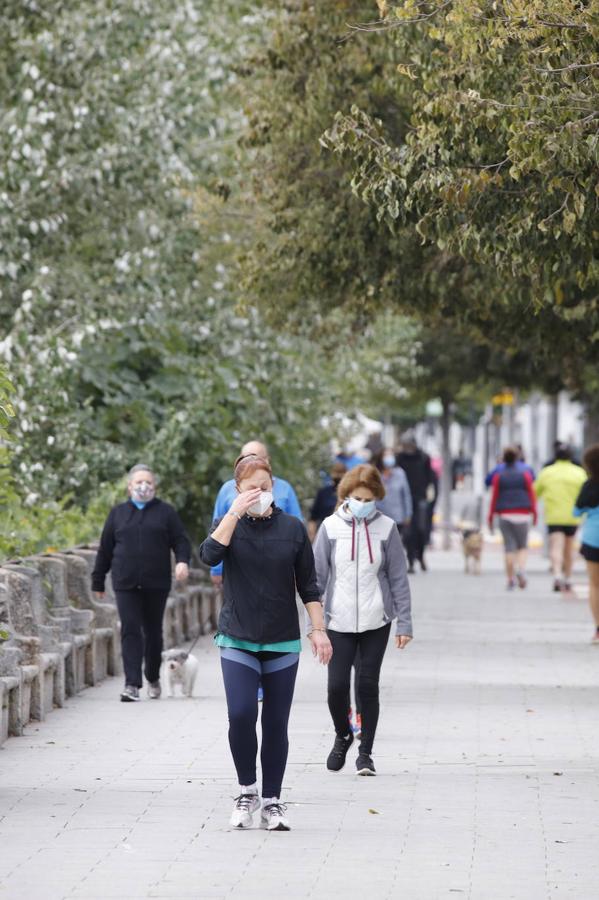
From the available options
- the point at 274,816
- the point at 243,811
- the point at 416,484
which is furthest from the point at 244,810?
the point at 416,484

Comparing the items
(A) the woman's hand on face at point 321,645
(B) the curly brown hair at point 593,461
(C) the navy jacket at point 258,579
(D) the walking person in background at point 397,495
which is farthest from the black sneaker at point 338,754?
(D) the walking person in background at point 397,495

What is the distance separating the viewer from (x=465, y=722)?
40.7ft

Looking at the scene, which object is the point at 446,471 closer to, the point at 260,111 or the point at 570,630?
the point at 570,630

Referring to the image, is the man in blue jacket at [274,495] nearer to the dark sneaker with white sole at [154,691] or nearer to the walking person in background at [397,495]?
the dark sneaker with white sole at [154,691]

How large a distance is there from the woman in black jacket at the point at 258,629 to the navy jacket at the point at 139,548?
4.92 meters

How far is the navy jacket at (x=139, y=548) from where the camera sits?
13383 millimetres

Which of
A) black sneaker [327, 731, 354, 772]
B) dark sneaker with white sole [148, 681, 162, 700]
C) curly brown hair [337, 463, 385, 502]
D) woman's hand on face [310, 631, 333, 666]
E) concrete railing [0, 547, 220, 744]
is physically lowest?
dark sneaker with white sole [148, 681, 162, 700]

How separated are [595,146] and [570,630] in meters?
10.2

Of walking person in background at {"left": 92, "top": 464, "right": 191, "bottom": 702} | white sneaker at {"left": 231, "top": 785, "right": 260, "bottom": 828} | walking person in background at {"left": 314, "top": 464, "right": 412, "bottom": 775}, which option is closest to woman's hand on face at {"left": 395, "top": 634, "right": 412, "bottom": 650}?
walking person in background at {"left": 314, "top": 464, "right": 412, "bottom": 775}

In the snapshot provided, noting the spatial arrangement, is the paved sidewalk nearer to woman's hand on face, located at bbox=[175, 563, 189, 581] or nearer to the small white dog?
the small white dog

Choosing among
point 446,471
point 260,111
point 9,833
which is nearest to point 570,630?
point 260,111

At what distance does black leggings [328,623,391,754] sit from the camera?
10.2 meters

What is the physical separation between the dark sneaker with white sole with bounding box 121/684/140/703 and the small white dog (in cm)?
27

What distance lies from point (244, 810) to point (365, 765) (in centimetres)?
180
